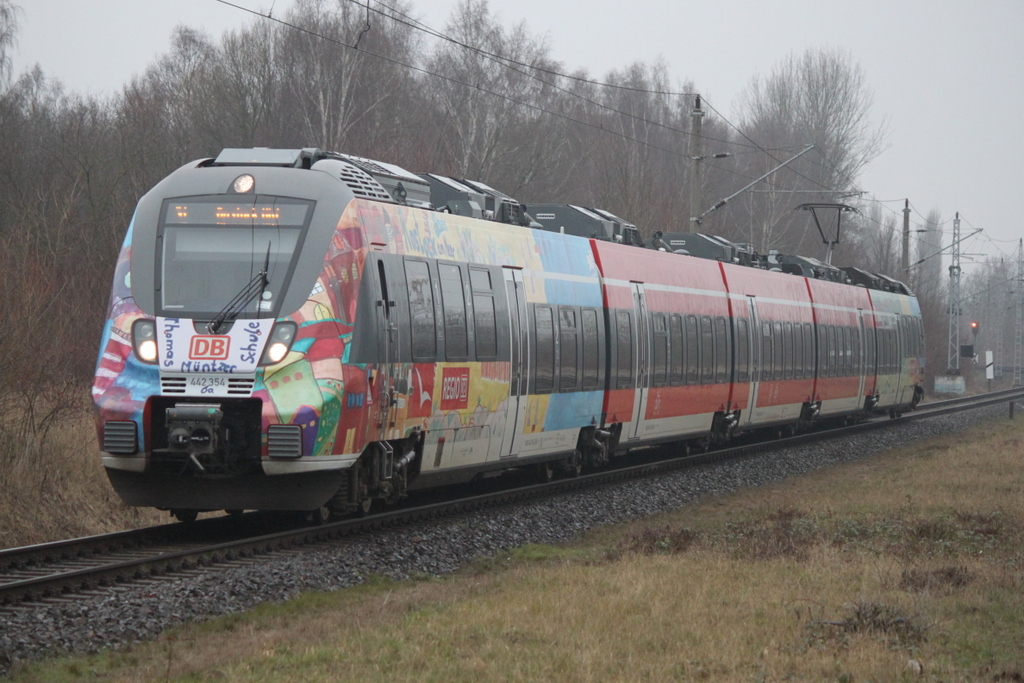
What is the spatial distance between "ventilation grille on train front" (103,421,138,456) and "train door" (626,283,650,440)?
9556mm

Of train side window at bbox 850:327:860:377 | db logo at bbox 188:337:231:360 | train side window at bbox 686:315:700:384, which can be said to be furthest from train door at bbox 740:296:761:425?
db logo at bbox 188:337:231:360

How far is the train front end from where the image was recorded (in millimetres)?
10969

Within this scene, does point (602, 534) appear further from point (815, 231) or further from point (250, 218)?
point (815, 231)

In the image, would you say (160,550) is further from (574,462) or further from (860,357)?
(860,357)

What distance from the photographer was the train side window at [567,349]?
16.5 meters

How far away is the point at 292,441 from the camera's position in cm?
1088

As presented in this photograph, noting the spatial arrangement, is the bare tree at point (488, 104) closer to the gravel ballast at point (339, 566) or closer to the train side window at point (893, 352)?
the train side window at point (893, 352)

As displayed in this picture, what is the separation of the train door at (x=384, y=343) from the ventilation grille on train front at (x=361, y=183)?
27.3 inches

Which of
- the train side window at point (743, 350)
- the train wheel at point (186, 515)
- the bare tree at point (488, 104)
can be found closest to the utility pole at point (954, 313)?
the bare tree at point (488, 104)

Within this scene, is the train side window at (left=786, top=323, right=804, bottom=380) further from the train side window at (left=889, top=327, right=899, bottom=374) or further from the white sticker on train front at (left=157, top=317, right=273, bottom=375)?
the white sticker on train front at (left=157, top=317, right=273, bottom=375)

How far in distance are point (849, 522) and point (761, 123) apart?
7818 cm

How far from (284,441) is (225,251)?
1.88 meters

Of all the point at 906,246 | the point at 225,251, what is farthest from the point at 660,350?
the point at 906,246

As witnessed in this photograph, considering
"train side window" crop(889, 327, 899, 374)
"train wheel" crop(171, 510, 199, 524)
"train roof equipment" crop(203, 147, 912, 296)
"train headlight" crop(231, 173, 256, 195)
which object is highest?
"train roof equipment" crop(203, 147, 912, 296)
